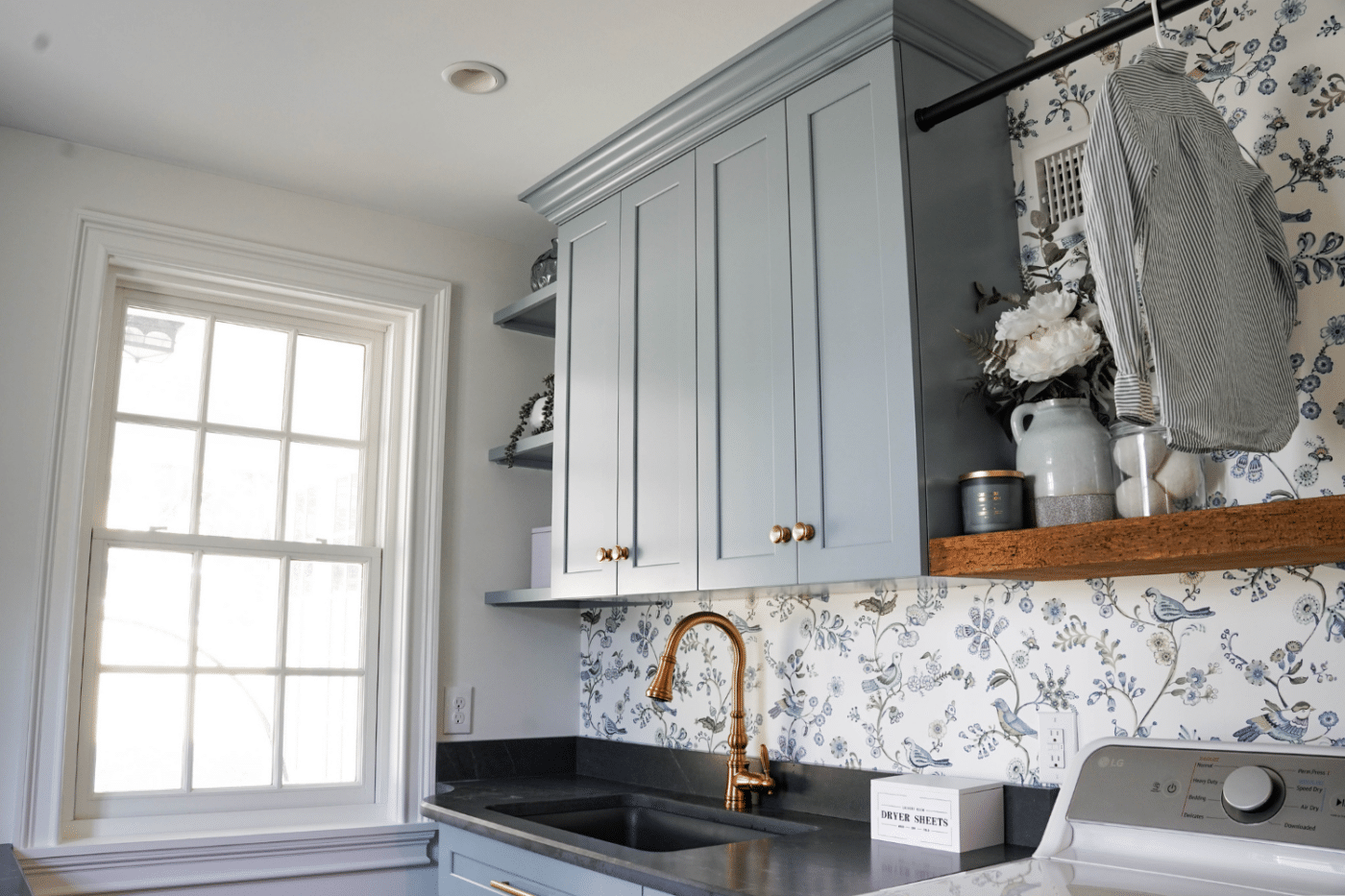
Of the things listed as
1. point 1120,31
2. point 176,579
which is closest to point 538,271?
point 176,579

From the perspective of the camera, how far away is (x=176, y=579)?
2.58 metres

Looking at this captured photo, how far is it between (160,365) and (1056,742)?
2.28 m

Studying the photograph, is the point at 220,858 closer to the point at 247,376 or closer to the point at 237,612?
the point at 237,612

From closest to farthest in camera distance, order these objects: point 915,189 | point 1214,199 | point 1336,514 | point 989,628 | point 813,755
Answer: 1. point 1336,514
2. point 1214,199
3. point 915,189
4. point 989,628
5. point 813,755

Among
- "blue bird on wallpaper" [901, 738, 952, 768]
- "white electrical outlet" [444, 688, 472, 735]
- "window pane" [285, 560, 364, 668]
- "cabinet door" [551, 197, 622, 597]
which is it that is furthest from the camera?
"white electrical outlet" [444, 688, 472, 735]

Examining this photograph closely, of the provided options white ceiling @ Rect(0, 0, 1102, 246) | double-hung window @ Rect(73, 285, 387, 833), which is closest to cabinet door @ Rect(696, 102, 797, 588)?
white ceiling @ Rect(0, 0, 1102, 246)

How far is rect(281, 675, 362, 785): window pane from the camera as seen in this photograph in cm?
268

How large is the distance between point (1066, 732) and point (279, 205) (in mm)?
2299

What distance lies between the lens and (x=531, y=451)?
2855mm

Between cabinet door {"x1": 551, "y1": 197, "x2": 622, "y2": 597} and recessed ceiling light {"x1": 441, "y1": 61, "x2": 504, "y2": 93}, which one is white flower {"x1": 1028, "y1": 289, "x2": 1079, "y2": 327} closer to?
cabinet door {"x1": 551, "y1": 197, "x2": 622, "y2": 597}

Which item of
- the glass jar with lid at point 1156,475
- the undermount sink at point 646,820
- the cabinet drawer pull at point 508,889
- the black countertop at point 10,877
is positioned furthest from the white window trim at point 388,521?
the glass jar with lid at point 1156,475

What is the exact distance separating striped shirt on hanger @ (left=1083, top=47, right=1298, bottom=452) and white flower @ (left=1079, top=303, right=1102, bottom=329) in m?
0.25

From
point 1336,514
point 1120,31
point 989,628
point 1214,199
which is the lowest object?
point 989,628

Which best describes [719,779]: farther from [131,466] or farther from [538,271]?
[131,466]
